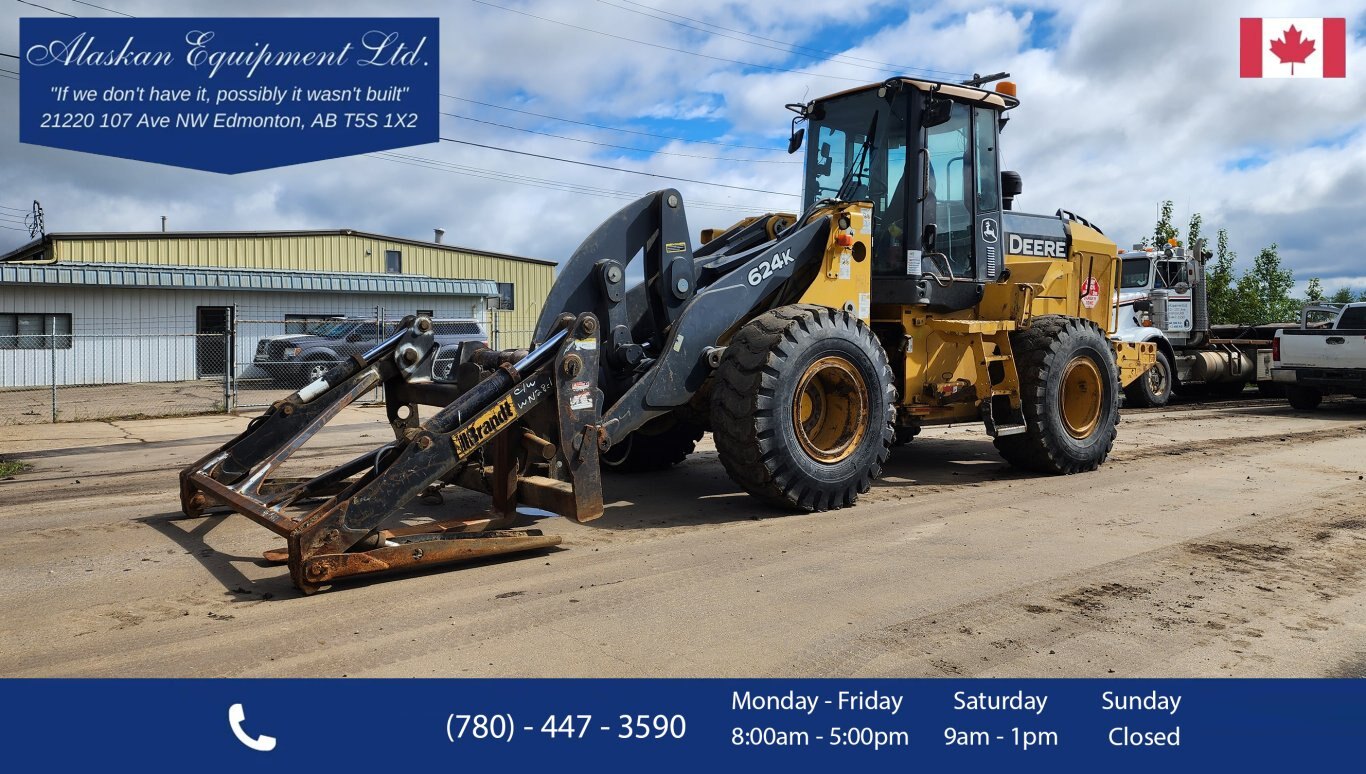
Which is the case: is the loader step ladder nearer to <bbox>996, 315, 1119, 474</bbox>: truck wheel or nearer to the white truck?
<bbox>996, 315, 1119, 474</bbox>: truck wheel

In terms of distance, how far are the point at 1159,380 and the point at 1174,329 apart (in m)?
1.18

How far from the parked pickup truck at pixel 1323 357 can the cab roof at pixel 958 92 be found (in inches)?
392

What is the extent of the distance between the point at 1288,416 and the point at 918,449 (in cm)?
847

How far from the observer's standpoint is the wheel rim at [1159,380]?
56.7ft

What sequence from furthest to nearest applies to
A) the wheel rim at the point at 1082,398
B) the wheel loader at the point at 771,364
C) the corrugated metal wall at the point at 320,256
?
the corrugated metal wall at the point at 320,256 < the wheel rim at the point at 1082,398 < the wheel loader at the point at 771,364

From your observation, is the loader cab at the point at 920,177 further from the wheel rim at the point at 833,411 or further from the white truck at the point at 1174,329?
the white truck at the point at 1174,329

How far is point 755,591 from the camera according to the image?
5180 millimetres

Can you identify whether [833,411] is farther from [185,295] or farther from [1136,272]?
[185,295]

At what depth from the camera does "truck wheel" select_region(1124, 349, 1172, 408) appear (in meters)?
17.2

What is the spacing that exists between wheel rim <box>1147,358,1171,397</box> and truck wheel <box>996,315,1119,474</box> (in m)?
8.87

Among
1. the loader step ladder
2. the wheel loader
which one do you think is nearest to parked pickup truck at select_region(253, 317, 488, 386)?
the wheel loader

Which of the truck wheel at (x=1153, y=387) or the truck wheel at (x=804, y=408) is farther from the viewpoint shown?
the truck wheel at (x=1153, y=387)

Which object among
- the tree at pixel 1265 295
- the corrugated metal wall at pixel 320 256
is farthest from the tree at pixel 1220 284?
the corrugated metal wall at pixel 320 256

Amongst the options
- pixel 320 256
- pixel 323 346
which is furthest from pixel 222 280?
pixel 323 346
